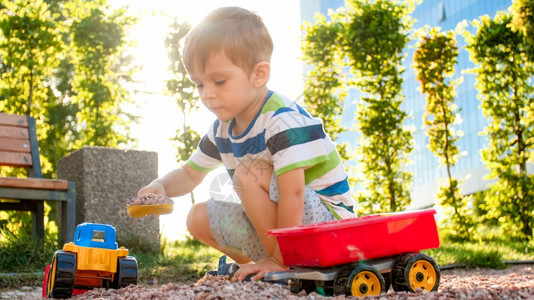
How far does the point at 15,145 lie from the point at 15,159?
0.48ft

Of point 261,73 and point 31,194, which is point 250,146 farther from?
point 31,194

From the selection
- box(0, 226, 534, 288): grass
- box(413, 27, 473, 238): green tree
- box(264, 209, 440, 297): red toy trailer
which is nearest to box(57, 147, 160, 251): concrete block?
box(0, 226, 534, 288): grass

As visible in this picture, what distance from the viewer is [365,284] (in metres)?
1.99

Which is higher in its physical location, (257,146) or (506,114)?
(506,114)

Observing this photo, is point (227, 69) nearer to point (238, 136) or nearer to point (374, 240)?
point (238, 136)

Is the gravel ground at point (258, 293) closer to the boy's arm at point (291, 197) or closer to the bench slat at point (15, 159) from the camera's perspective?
the boy's arm at point (291, 197)

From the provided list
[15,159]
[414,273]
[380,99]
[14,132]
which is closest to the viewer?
[414,273]

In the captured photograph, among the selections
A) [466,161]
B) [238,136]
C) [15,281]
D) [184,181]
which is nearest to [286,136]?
[238,136]

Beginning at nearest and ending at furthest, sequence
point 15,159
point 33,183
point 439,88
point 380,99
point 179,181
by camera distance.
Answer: point 179,181 < point 33,183 < point 15,159 < point 380,99 < point 439,88

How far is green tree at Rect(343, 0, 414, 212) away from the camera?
7012 mm

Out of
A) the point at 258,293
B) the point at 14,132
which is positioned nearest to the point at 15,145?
the point at 14,132

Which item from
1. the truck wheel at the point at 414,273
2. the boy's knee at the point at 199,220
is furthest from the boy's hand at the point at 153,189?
the truck wheel at the point at 414,273

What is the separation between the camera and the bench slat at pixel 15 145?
16.7ft

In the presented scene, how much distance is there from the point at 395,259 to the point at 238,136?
34.0 inches
